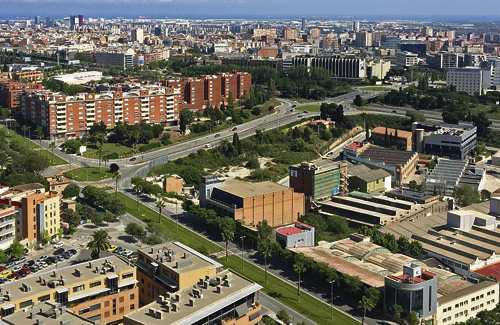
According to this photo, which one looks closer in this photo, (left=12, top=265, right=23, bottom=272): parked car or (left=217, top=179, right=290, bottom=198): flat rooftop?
(left=12, top=265, right=23, bottom=272): parked car

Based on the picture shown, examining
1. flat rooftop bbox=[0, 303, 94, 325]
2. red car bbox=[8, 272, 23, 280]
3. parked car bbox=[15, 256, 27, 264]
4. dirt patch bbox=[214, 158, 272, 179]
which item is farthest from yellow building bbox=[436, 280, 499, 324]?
dirt patch bbox=[214, 158, 272, 179]

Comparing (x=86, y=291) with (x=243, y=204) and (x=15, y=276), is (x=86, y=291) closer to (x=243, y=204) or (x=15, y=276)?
(x=15, y=276)

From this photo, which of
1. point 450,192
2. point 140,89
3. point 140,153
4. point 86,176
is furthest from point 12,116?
point 450,192

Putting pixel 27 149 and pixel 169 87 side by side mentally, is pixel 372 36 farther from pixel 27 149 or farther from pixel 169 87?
pixel 27 149

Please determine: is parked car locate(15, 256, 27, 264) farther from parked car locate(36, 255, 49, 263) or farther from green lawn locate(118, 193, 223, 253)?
green lawn locate(118, 193, 223, 253)

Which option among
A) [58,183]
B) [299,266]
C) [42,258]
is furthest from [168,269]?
[58,183]

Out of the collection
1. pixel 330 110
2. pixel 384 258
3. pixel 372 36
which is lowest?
pixel 384 258

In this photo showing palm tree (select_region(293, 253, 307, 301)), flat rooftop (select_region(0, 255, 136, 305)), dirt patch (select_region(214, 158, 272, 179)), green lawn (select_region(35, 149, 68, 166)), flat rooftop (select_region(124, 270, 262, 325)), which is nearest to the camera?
flat rooftop (select_region(124, 270, 262, 325))
